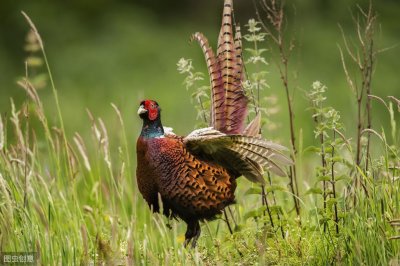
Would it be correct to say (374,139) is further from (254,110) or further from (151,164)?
(151,164)

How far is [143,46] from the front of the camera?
11680 millimetres

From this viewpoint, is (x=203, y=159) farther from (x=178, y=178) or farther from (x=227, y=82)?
(x=227, y=82)

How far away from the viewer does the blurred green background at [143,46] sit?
10.3m

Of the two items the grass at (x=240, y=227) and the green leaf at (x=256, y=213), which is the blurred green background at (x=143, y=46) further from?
the green leaf at (x=256, y=213)

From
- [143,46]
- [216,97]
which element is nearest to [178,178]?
[216,97]

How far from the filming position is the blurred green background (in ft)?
33.8

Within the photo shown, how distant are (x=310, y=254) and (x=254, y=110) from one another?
0.78m

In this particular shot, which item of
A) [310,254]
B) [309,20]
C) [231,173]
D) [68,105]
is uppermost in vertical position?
[309,20]

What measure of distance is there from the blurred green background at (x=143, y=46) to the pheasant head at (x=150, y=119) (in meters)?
5.36

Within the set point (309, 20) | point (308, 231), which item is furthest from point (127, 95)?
point (308, 231)

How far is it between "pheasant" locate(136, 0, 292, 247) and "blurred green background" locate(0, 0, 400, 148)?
513 cm

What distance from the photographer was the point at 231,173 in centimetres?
443

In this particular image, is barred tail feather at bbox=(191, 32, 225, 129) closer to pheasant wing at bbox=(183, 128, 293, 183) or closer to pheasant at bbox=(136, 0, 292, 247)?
pheasant at bbox=(136, 0, 292, 247)

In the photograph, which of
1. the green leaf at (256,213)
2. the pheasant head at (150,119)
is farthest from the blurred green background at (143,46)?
the pheasant head at (150,119)
